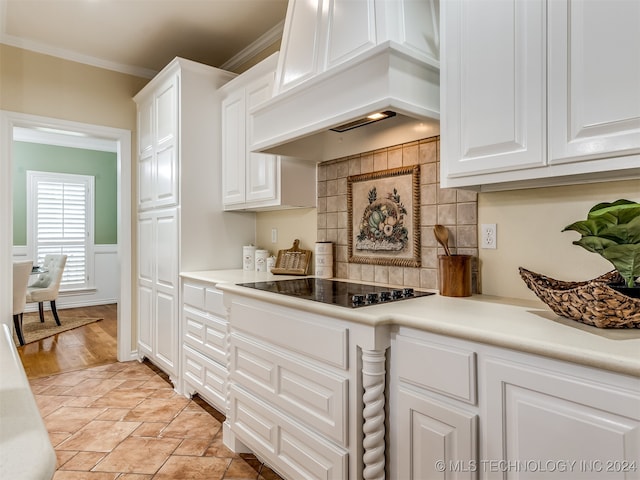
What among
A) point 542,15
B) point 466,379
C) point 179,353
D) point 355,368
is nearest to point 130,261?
point 179,353

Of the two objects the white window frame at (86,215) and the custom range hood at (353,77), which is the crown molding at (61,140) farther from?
the custom range hood at (353,77)

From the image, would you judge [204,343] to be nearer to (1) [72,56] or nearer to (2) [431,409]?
(2) [431,409]

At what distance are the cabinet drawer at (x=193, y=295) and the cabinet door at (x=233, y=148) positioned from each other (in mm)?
693

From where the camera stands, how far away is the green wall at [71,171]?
583 centimetres

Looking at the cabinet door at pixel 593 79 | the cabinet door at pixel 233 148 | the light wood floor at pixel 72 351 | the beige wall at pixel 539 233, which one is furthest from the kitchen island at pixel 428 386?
the light wood floor at pixel 72 351

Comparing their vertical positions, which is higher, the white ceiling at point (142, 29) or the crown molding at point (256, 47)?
the white ceiling at point (142, 29)

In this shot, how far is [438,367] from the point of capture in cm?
126

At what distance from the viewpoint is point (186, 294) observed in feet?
9.36

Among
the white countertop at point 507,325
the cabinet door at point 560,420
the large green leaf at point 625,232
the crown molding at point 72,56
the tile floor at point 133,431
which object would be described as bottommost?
the tile floor at point 133,431

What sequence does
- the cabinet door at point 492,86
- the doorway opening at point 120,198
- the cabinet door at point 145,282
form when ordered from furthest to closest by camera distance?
1. the cabinet door at point 145,282
2. the doorway opening at point 120,198
3. the cabinet door at point 492,86

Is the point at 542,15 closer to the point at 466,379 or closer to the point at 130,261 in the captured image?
the point at 466,379

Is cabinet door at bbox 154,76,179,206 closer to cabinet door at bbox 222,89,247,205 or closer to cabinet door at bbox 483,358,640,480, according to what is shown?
cabinet door at bbox 222,89,247,205

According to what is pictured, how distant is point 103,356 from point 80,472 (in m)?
2.09

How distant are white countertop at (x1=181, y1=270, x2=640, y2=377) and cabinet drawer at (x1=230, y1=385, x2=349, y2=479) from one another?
53 centimetres
